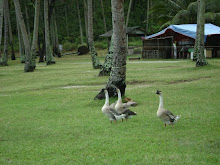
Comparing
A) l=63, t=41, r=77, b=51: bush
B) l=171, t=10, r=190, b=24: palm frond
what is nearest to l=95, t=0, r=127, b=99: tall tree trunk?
l=171, t=10, r=190, b=24: palm frond

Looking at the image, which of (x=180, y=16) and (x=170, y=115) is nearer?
(x=170, y=115)

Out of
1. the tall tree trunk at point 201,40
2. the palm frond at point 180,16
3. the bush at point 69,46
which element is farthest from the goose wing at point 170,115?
the bush at point 69,46

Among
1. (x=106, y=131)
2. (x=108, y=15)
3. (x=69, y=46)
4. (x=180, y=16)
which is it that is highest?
(x=108, y=15)

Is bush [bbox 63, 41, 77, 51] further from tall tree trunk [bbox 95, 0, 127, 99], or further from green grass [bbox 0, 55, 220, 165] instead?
tall tree trunk [bbox 95, 0, 127, 99]

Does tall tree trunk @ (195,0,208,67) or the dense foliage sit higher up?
the dense foliage

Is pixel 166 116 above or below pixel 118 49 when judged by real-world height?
below

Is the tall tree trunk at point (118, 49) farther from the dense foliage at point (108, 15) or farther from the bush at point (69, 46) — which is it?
the bush at point (69, 46)

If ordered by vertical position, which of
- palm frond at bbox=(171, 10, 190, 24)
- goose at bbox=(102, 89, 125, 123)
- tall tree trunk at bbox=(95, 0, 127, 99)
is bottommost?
goose at bbox=(102, 89, 125, 123)

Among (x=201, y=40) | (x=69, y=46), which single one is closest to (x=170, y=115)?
(x=201, y=40)

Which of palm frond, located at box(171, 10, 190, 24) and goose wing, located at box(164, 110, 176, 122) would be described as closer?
goose wing, located at box(164, 110, 176, 122)

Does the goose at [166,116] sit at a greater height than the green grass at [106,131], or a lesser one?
greater

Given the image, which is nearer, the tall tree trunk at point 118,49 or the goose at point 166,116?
the goose at point 166,116

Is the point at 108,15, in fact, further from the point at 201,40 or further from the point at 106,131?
the point at 106,131

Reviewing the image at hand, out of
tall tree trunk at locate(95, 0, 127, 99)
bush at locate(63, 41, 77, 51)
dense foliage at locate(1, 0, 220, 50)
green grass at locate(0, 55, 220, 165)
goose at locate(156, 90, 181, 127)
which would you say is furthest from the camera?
bush at locate(63, 41, 77, 51)
